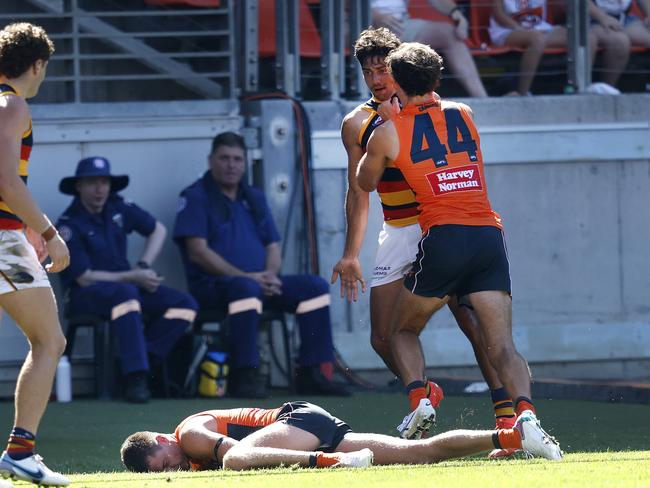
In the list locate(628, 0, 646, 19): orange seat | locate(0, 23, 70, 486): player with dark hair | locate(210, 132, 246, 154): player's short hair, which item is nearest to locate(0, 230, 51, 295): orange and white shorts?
locate(0, 23, 70, 486): player with dark hair

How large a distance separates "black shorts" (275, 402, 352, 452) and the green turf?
613mm

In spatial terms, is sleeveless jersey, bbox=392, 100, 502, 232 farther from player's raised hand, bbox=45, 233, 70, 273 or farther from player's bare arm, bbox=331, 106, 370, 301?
player's raised hand, bbox=45, 233, 70, 273

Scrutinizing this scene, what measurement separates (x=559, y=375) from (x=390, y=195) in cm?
503

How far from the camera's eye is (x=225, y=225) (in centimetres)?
1174

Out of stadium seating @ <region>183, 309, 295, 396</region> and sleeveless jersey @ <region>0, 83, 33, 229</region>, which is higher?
sleeveless jersey @ <region>0, 83, 33, 229</region>

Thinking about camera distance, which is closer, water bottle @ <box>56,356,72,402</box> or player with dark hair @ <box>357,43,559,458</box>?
player with dark hair @ <box>357,43,559,458</box>

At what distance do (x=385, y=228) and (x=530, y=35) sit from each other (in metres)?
5.50

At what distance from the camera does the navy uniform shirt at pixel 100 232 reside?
36.9 ft

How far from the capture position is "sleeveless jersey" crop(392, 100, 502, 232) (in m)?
7.29

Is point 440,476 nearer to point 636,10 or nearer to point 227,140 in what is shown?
point 227,140

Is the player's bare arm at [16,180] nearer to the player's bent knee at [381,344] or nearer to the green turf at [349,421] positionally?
the green turf at [349,421]

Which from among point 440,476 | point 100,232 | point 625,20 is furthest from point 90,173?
point 440,476

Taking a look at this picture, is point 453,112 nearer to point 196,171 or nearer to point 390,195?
point 390,195

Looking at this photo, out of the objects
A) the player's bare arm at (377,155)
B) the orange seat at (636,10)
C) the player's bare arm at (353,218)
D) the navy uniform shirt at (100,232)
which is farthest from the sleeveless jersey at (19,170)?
the orange seat at (636,10)
